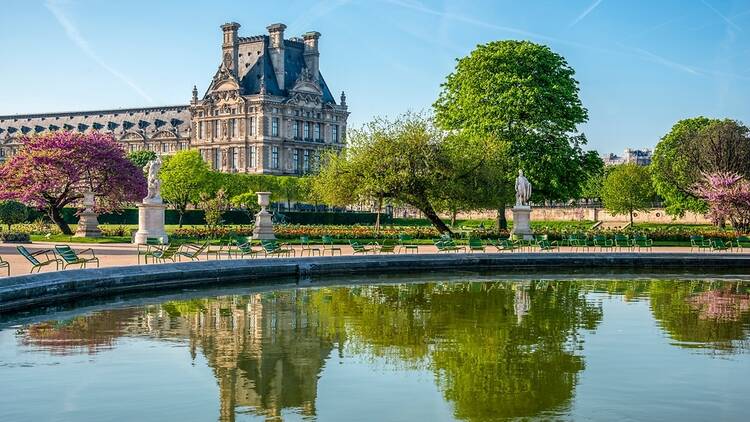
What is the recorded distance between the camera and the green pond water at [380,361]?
10625 millimetres

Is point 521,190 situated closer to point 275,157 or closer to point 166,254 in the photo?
point 166,254

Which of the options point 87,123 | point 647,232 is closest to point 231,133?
point 87,123

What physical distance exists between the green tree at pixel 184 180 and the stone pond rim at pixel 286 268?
51054mm

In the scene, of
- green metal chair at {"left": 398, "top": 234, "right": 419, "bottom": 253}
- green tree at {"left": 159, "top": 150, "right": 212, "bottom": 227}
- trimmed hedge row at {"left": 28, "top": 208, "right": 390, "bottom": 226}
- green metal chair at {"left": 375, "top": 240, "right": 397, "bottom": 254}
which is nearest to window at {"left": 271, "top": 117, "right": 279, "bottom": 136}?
green tree at {"left": 159, "top": 150, "right": 212, "bottom": 227}

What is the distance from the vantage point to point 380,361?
13383 millimetres

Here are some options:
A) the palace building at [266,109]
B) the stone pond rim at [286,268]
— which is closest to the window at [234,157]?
the palace building at [266,109]

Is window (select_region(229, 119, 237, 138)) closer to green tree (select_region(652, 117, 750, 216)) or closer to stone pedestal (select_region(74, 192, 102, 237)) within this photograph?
green tree (select_region(652, 117, 750, 216))

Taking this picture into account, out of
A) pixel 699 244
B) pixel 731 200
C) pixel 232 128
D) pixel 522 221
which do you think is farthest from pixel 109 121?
→ pixel 699 244

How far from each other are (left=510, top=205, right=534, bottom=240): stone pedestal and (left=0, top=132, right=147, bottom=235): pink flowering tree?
61.3 ft

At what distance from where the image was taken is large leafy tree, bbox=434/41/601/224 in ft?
148

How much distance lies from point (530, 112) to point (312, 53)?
7816 centimetres

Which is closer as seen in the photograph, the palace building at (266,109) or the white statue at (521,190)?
the white statue at (521,190)

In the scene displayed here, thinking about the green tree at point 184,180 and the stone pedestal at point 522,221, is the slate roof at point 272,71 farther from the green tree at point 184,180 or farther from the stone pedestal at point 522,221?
the stone pedestal at point 522,221

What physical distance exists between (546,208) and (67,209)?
46.4 m
